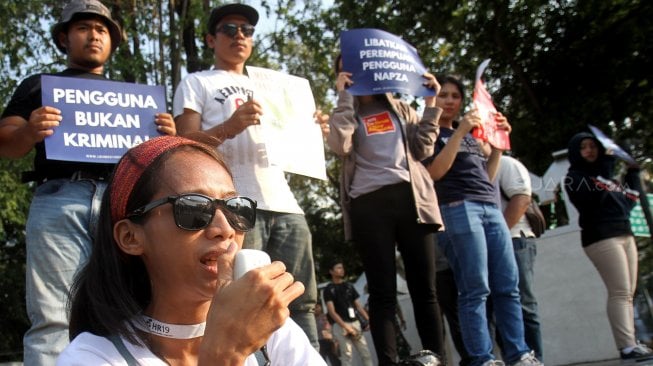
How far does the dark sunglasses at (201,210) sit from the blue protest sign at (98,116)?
5.94ft

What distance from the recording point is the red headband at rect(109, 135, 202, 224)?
192 cm

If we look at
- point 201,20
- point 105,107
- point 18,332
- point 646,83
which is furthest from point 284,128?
point 18,332

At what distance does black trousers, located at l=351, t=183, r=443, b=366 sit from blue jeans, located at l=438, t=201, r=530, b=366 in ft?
0.71

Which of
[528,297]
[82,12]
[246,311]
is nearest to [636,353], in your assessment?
[528,297]

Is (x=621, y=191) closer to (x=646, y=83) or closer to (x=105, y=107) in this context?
(x=105, y=107)

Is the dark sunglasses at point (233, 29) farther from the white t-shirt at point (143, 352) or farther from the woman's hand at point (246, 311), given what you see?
the woman's hand at point (246, 311)

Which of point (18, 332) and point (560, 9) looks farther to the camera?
point (18, 332)

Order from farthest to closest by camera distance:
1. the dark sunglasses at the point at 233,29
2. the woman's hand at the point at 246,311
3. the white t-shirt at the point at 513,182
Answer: the white t-shirt at the point at 513,182, the dark sunglasses at the point at 233,29, the woman's hand at the point at 246,311

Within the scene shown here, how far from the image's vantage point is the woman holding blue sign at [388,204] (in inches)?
172

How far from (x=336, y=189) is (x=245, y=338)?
2807 cm

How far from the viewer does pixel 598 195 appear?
5945 mm

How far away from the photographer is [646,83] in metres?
17.2

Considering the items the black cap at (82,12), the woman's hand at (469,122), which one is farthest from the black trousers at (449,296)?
the black cap at (82,12)

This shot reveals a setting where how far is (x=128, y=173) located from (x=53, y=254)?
1559mm
